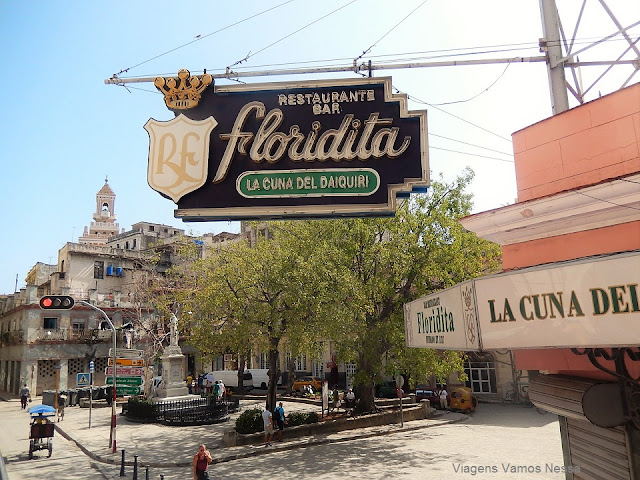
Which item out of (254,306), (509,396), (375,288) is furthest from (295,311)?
(509,396)

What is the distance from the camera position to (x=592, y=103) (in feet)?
21.7

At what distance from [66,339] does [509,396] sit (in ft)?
119

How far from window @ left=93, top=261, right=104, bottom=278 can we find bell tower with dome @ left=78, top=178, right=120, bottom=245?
50.5 metres

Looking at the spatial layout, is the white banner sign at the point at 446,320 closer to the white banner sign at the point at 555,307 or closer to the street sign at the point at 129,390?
the white banner sign at the point at 555,307

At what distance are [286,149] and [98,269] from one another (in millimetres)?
49265

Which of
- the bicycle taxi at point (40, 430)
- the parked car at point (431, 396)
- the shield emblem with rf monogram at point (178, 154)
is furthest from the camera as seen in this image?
the parked car at point (431, 396)

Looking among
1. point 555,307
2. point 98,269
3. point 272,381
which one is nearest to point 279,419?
point 272,381

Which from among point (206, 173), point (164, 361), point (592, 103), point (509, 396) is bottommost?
point (509, 396)

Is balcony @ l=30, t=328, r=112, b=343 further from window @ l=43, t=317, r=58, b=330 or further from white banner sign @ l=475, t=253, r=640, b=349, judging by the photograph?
white banner sign @ l=475, t=253, r=640, b=349

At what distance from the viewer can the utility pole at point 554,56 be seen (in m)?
7.28

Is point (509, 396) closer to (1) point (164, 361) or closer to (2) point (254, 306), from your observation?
(2) point (254, 306)

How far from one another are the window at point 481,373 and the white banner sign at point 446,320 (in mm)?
26963

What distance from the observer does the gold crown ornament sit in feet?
23.7

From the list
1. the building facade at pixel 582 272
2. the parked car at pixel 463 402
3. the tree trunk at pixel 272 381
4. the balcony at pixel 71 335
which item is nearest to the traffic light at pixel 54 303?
the tree trunk at pixel 272 381
